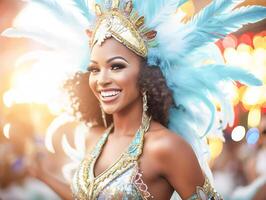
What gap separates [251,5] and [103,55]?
2.45 ft

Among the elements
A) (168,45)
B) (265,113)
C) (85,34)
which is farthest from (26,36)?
(265,113)

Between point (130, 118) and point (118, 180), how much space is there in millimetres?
332

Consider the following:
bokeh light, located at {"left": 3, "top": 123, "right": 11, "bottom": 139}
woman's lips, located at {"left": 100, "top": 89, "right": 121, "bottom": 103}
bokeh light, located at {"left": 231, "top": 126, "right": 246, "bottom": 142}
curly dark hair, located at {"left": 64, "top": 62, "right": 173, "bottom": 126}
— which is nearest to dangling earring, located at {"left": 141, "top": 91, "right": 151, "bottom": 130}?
curly dark hair, located at {"left": 64, "top": 62, "right": 173, "bottom": 126}

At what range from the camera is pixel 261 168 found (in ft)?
8.04

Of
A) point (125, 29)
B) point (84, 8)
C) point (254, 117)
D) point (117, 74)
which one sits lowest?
point (254, 117)

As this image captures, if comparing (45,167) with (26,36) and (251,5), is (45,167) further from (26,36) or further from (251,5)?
(251,5)

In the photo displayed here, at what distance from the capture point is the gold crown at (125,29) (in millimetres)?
2342

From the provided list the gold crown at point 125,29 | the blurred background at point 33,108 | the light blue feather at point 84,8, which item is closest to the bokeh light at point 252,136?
the blurred background at point 33,108

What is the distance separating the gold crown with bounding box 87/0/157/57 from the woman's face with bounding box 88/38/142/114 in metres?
0.03

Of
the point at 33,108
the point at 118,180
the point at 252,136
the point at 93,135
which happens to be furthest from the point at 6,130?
the point at 252,136

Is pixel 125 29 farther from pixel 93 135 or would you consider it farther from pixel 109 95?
pixel 93 135

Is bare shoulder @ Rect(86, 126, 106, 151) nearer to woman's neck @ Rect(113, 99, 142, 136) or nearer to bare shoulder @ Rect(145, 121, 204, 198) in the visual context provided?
woman's neck @ Rect(113, 99, 142, 136)

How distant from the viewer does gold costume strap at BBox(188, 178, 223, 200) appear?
2216mm

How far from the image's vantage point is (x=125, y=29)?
235 centimetres
